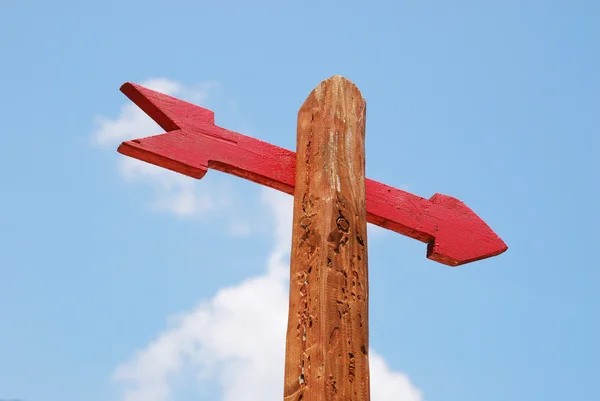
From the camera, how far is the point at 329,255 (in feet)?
10.6

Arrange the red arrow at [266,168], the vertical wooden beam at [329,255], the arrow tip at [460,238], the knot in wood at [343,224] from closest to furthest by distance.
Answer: the vertical wooden beam at [329,255], the knot in wood at [343,224], the red arrow at [266,168], the arrow tip at [460,238]

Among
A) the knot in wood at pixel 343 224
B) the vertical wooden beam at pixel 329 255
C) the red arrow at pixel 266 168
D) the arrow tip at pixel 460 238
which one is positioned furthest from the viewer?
the arrow tip at pixel 460 238

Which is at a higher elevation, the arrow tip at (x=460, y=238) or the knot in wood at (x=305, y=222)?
the arrow tip at (x=460, y=238)

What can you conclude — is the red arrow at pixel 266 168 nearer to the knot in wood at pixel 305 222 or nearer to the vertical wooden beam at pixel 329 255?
the vertical wooden beam at pixel 329 255

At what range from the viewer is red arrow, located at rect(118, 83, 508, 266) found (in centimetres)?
356

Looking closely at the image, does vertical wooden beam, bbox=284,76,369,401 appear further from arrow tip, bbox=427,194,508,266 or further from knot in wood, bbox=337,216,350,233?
arrow tip, bbox=427,194,508,266

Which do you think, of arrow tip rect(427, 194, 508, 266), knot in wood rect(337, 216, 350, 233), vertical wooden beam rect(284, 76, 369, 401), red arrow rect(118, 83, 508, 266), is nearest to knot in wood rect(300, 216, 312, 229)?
vertical wooden beam rect(284, 76, 369, 401)

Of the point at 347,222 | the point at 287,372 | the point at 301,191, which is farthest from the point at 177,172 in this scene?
the point at 287,372

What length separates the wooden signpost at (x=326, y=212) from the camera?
3055 mm

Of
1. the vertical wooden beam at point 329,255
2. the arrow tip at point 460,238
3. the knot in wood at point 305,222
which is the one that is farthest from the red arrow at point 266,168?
the knot in wood at point 305,222

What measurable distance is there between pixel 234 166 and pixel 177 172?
0.23 metres

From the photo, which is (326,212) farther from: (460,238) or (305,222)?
(460,238)

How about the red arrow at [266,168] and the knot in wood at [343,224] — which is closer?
the knot in wood at [343,224]

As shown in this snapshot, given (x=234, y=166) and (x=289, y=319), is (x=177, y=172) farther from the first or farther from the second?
(x=289, y=319)
